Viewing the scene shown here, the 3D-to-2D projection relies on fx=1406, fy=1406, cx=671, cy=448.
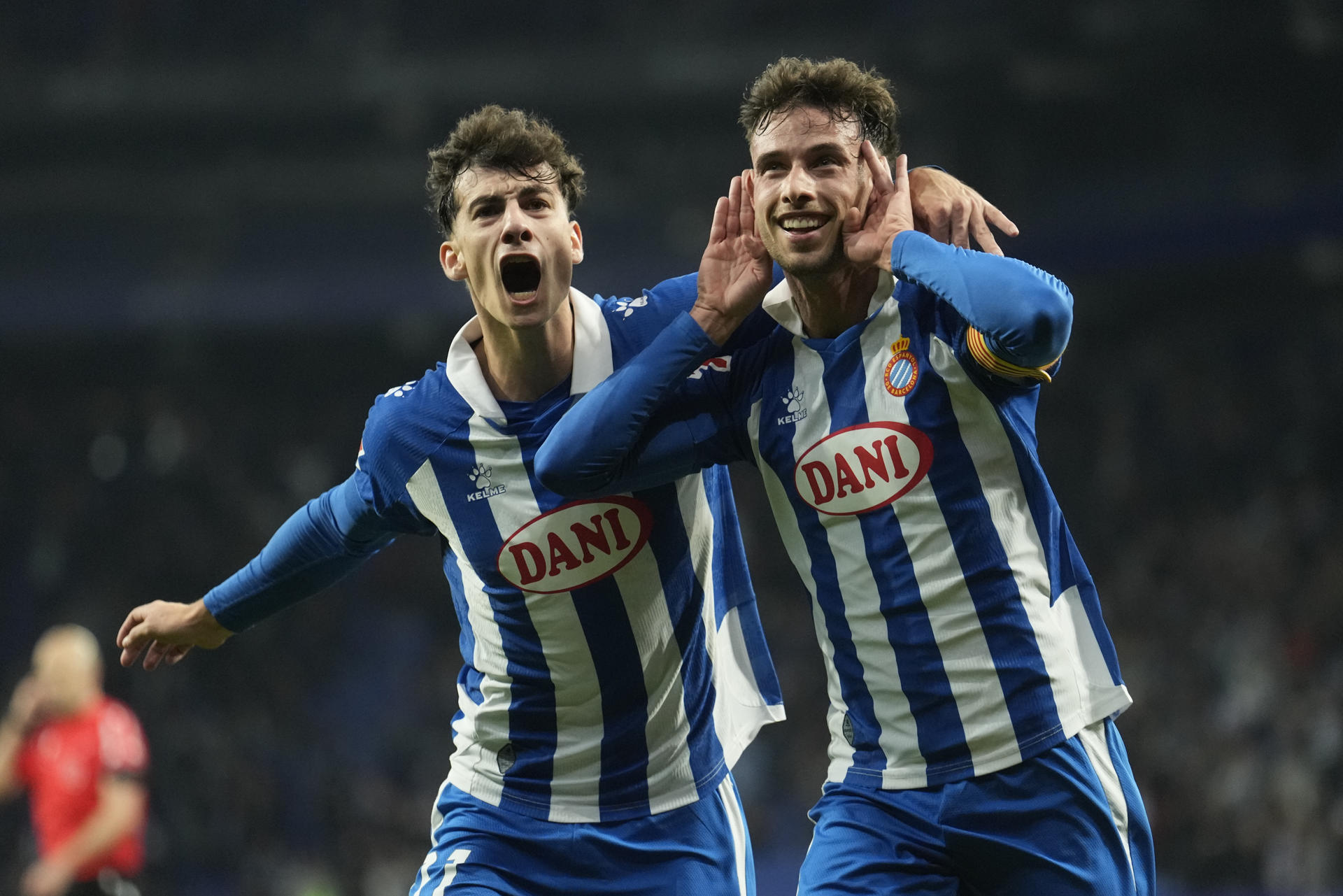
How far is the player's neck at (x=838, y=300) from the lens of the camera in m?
2.76

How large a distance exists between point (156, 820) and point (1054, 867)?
992 cm

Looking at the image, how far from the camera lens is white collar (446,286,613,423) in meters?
3.10

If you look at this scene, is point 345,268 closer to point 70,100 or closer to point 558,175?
point 70,100

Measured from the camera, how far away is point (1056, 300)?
94.3 inches

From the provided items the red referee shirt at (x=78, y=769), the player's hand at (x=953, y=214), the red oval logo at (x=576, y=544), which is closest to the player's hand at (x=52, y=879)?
the red referee shirt at (x=78, y=769)

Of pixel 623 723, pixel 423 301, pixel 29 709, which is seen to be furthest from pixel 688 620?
pixel 423 301

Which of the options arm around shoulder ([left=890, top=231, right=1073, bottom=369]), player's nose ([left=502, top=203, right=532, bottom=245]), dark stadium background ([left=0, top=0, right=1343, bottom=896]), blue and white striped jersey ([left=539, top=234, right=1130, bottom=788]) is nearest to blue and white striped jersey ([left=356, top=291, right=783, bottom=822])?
player's nose ([left=502, top=203, right=532, bottom=245])

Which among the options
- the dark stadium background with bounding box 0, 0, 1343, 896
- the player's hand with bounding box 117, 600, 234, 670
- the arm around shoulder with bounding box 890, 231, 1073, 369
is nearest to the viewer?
the arm around shoulder with bounding box 890, 231, 1073, 369

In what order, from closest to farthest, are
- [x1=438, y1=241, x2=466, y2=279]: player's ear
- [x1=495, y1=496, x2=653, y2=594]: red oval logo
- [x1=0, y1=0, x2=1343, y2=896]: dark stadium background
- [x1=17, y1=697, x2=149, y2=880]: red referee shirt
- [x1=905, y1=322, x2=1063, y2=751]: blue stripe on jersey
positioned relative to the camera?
[x1=905, y1=322, x2=1063, y2=751]: blue stripe on jersey, [x1=495, y1=496, x2=653, y2=594]: red oval logo, [x1=438, y1=241, x2=466, y2=279]: player's ear, [x1=17, y1=697, x2=149, y2=880]: red referee shirt, [x1=0, y1=0, x2=1343, y2=896]: dark stadium background

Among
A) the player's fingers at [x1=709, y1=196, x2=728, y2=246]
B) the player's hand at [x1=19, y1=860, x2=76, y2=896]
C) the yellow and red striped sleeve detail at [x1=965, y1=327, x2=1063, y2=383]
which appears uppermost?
the player's fingers at [x1=709, y1=196, x2=728, y2=246]

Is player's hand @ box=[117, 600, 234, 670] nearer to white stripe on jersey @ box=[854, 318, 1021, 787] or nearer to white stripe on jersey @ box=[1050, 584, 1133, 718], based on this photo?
white stripe on jersey @ box=[854, 318, 1021, 787]

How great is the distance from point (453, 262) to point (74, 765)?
5.02 meters

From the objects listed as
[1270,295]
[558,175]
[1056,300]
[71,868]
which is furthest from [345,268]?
Result: [1056,300]

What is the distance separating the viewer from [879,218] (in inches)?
107
